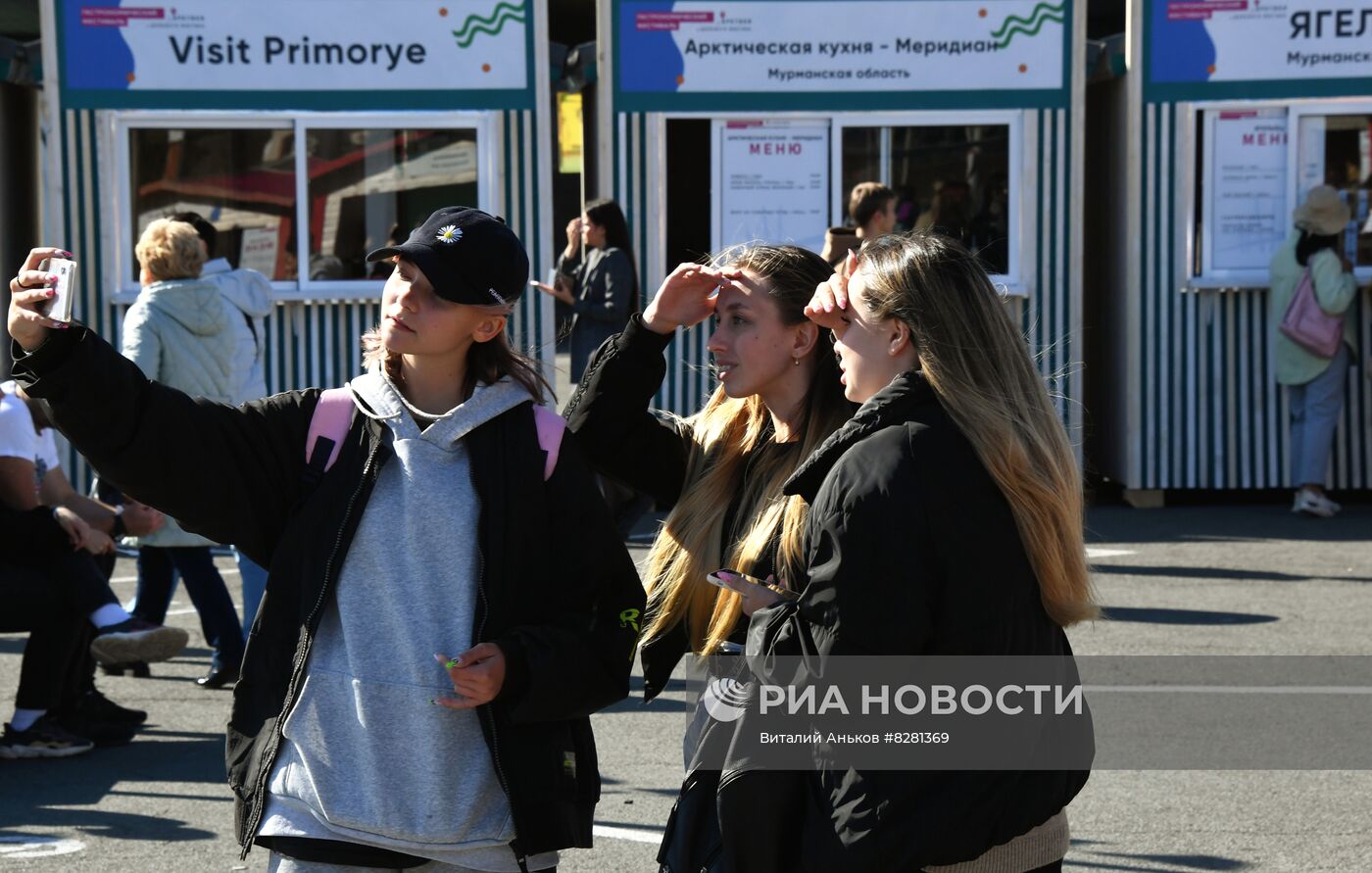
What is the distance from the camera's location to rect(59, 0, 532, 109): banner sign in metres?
11.5

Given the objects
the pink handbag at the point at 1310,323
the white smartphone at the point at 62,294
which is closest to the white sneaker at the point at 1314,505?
the pink handbag at the point at 1310,323

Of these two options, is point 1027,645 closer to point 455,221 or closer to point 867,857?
point 867,857

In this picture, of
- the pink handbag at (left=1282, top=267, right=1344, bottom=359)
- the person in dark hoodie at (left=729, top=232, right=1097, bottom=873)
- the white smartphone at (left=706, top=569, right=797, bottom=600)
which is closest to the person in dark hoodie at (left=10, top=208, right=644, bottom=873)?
the white smartphone at (left=706, top=569, right=797, bottom=600)

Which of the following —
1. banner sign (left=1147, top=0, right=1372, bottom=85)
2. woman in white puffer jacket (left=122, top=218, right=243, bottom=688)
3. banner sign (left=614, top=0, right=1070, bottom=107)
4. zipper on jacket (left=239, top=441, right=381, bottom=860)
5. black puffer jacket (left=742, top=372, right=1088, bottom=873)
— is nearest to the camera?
black puffer jacket (left=742, top=372, right=1088, bottom=873)

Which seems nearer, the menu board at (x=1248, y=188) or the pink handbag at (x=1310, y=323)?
the pink handbag at (x=1310, y=323)

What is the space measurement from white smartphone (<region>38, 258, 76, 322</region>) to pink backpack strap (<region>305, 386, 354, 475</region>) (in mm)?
446

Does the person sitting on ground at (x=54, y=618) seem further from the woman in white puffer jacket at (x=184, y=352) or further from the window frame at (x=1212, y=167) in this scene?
the window frame at (x=1212, y=167)

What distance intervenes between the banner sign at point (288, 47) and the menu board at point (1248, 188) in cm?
479

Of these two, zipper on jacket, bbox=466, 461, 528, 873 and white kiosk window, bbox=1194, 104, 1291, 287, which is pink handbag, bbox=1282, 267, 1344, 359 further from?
zipper on jacket, bbox=466, 461, 528, 873

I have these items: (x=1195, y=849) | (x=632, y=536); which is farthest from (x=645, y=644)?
(x=632, y=536)

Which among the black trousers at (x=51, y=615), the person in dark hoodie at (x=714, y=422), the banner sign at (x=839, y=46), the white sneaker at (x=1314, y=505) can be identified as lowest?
the white sneaker at (x=1314, y=505)

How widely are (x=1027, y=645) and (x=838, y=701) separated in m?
0.31

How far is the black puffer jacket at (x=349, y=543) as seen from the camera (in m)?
2.85

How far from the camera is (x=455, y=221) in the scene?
9.96ft
